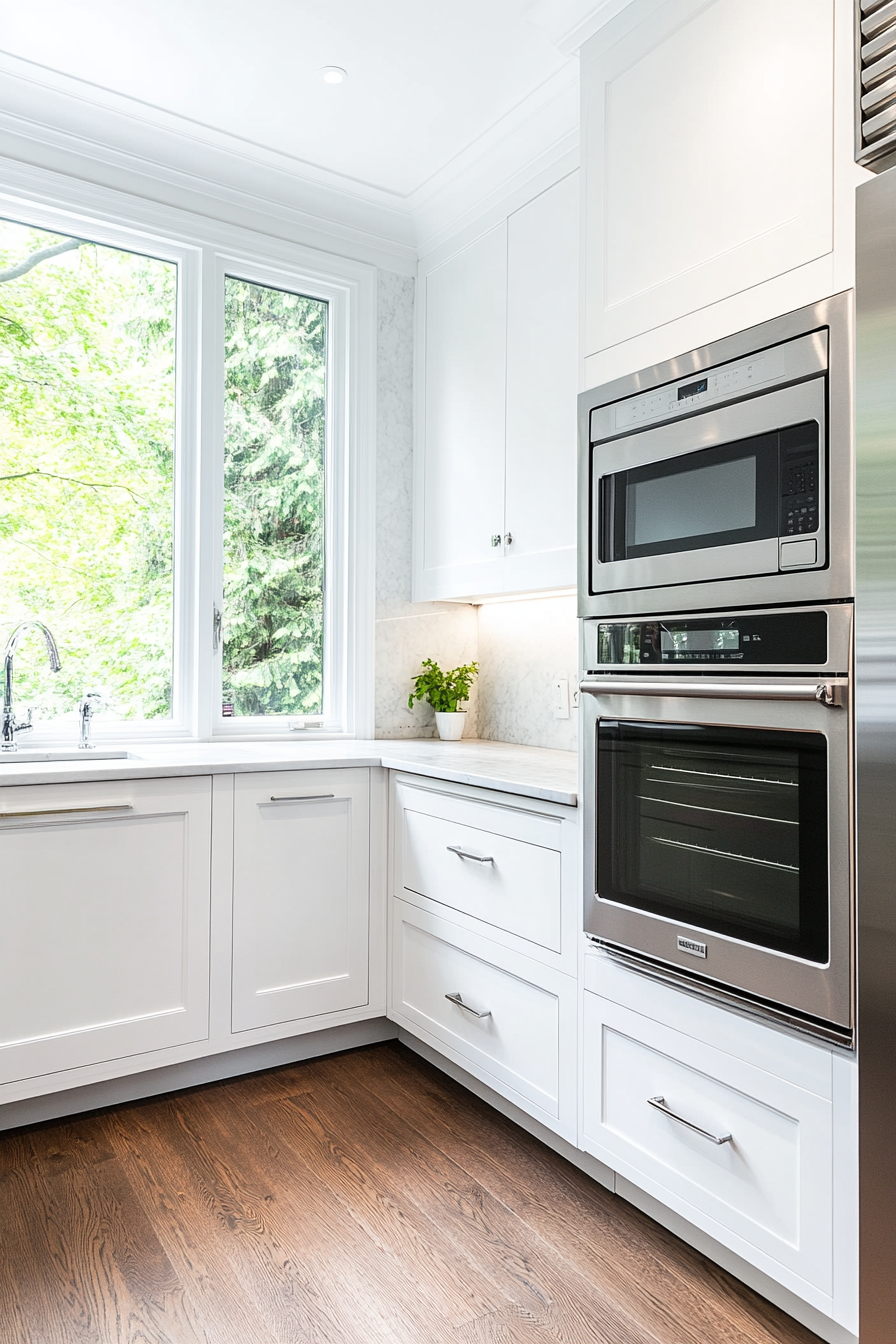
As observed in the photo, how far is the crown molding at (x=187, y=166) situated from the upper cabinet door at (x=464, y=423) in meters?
0.30

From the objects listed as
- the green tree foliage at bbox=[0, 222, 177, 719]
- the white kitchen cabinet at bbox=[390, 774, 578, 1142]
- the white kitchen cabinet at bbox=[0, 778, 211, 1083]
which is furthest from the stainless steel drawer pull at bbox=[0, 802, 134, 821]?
the white kitchen cabinet at bbox=[390, 774, 578, 1142]

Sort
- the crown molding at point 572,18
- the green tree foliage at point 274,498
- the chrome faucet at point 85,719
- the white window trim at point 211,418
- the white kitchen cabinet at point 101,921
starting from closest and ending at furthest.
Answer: the crown molding at point 572,18
the white kitchen cabinet at point 101,921
the chrome faucet at point 85,719
the white window trim at point 211,418
the green tree foliage at point 274,498

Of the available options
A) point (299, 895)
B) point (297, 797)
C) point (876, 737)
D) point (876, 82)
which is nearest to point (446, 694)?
point (297, 797)

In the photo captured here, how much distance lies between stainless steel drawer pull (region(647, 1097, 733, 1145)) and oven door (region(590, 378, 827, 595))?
3.16 ft

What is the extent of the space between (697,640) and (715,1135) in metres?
0.86

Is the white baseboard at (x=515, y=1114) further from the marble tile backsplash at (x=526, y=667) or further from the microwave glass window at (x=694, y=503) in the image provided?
the microwave glass window at (x=694, y=503)

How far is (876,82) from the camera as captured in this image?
1.20 metres

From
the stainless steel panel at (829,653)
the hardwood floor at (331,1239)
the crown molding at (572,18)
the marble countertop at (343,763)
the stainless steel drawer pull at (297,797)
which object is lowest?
the hardwood floor at (331,1239)

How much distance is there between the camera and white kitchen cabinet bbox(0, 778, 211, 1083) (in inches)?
80.8

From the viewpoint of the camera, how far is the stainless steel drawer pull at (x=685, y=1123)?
150cm

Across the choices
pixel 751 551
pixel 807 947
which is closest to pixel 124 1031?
pixel 807 947

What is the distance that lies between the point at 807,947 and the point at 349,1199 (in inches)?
46.3

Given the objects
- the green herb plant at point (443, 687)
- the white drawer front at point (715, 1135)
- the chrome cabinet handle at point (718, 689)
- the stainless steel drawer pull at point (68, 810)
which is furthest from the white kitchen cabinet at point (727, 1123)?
the green herb plant at point (443, 687)

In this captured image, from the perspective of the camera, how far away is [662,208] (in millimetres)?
1681
